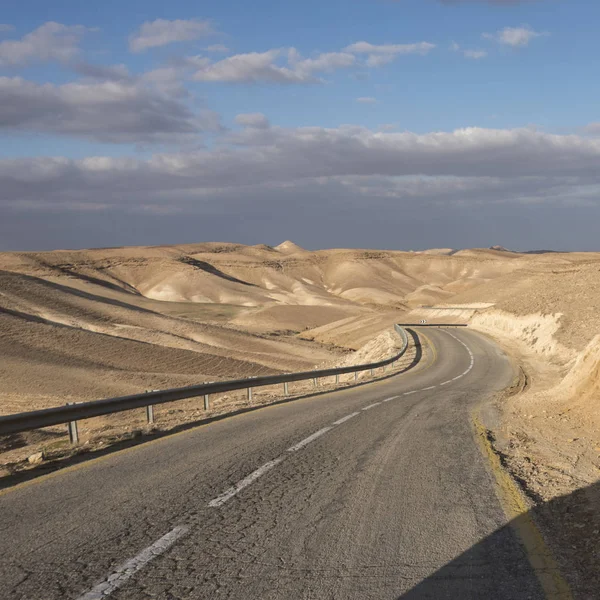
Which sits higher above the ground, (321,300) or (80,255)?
(80,255)

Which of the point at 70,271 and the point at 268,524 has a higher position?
the point at 70,271

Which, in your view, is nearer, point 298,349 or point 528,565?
point 528,565

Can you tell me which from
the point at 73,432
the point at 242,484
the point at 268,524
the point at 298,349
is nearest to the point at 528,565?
the point at 268,524

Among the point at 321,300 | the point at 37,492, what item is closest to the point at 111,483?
the point at 37,492

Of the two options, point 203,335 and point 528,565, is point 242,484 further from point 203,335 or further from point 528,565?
point 203,335

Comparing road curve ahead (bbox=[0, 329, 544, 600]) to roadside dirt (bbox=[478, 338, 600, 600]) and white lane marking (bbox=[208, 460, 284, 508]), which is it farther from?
roadside dirt (bbox=[478, 338, 600, 600])

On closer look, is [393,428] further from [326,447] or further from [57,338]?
[57,338]

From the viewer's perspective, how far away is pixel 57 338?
1716 inches

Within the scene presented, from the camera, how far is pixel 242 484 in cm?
766

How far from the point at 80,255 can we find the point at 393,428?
19599cm

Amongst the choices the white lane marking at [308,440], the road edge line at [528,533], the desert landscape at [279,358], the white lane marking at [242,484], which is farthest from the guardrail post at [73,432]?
the road edge line at [528,533]

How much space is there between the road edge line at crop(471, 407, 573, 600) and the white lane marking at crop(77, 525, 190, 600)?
9.61 feet

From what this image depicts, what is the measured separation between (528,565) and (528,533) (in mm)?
838

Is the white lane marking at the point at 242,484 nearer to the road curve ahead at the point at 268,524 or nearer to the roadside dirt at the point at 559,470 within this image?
the road curve ahead at the point at 268,524
